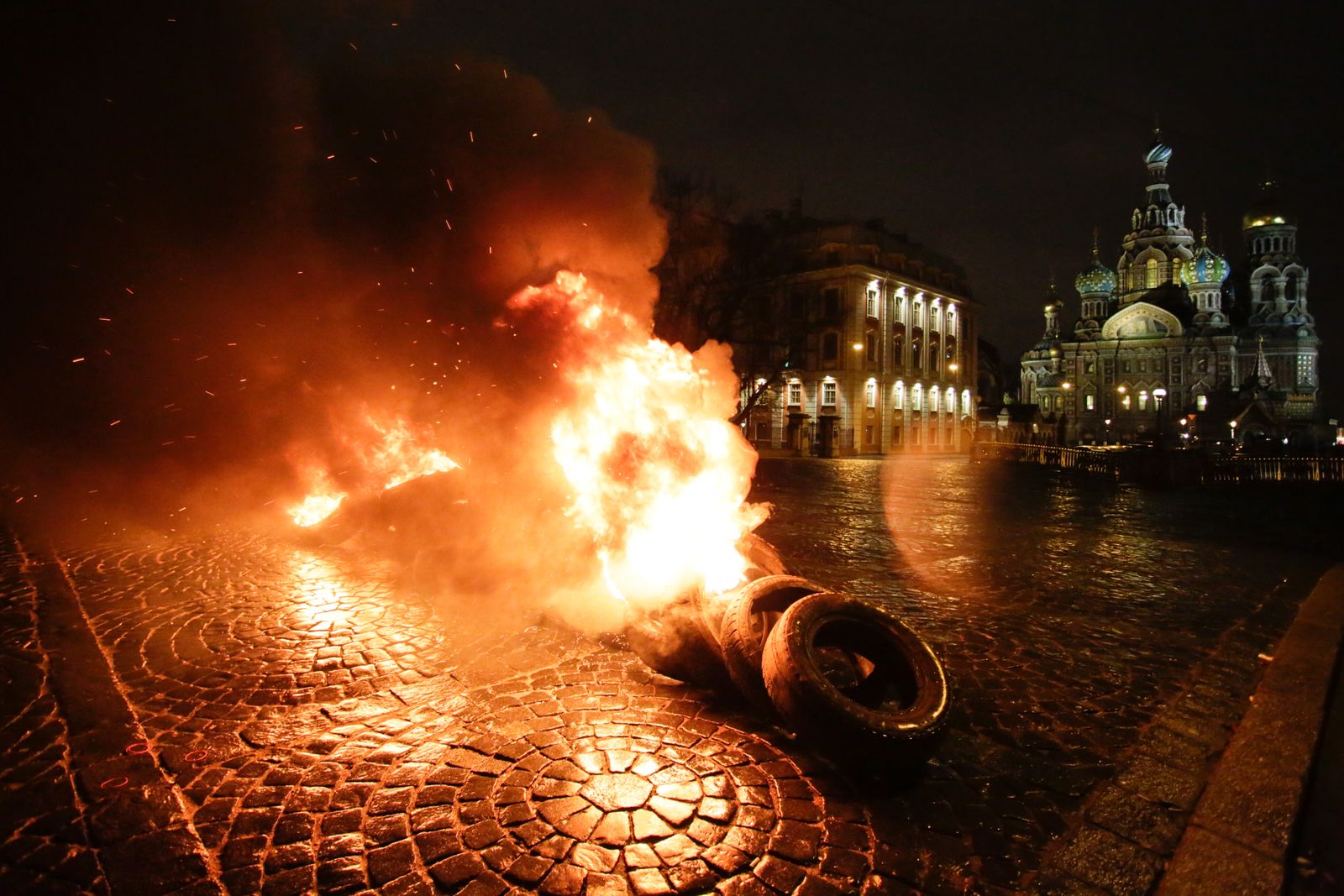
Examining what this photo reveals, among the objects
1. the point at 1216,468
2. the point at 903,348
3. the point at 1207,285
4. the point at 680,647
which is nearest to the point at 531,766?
the point at 680,647

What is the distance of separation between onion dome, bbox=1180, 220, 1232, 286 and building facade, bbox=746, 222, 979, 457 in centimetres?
5497

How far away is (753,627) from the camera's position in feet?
15.0

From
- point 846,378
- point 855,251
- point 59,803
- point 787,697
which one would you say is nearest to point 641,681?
point 787,697

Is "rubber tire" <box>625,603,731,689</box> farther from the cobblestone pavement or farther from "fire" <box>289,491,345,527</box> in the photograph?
"fire" <box>289,491,345,527</box>

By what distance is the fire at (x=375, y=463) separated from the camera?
11.5 metres

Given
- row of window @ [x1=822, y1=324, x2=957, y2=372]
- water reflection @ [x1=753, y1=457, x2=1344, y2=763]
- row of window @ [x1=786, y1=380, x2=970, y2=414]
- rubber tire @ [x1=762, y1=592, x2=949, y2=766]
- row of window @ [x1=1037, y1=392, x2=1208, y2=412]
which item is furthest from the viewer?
row of window @ [x1=1037, y1=392, x2=1208, y2=412]

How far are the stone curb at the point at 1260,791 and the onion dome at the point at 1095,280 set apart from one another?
11875 cm

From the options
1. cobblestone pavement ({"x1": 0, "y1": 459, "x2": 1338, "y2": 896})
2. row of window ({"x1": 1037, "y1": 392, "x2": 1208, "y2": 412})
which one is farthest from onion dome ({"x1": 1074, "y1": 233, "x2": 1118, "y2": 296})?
cobblestone pavement ({"x1": 0, "y1": 459, "x2": 1338, "y2": 896})

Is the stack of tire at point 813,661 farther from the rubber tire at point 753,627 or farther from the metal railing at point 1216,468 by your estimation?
the metal railing at point 1216,468

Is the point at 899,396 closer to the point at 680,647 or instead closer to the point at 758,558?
the point at 758,558

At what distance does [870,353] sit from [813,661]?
57.3 metres

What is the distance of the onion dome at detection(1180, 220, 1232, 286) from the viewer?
9344 cm

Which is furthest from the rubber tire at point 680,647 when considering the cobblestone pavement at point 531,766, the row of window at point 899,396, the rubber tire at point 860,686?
the row of window at point 899,396

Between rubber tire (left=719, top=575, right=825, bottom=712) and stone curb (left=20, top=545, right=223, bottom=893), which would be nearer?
stone curb (left=20, top=545, right=223, bottom=893)
